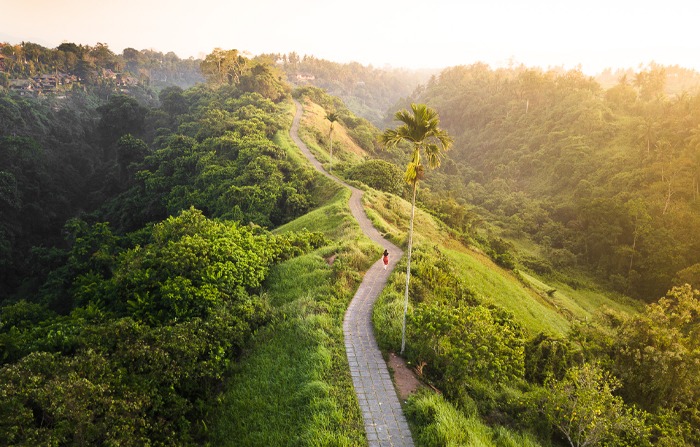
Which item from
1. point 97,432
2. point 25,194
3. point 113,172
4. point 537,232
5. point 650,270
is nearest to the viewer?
point 97,432

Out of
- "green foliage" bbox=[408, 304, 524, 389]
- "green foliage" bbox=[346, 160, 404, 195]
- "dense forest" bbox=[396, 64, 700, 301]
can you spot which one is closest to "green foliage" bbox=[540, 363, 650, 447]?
"green foliage" bbox=[408, 304, 524, 389]

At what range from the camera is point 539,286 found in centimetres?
3931

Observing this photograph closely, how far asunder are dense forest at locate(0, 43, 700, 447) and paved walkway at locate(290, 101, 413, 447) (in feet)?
1.70

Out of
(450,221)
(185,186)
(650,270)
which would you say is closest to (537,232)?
(650,270)

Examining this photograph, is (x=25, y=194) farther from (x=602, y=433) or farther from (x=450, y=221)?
(x=602, y=433)

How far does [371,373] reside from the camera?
582 inches

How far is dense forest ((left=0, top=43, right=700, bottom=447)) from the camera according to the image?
12688 mm

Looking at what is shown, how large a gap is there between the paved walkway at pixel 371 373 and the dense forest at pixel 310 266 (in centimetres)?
52

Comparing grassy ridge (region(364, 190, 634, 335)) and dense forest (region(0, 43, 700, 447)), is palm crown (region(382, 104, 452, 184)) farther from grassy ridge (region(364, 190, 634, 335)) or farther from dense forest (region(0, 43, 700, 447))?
grassy ridge (region(364, 190, 634, 335))

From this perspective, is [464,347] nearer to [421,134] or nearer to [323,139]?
[421,134]

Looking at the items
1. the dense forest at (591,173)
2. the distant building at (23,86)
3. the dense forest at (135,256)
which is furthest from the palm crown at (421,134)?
the distant building at (23,86)

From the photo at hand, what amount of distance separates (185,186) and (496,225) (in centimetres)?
5055

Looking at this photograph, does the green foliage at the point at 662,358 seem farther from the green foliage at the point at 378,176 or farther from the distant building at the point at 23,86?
the distant building at the point at 23,86

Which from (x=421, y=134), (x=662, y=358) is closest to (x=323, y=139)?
(x=421, y=134)
